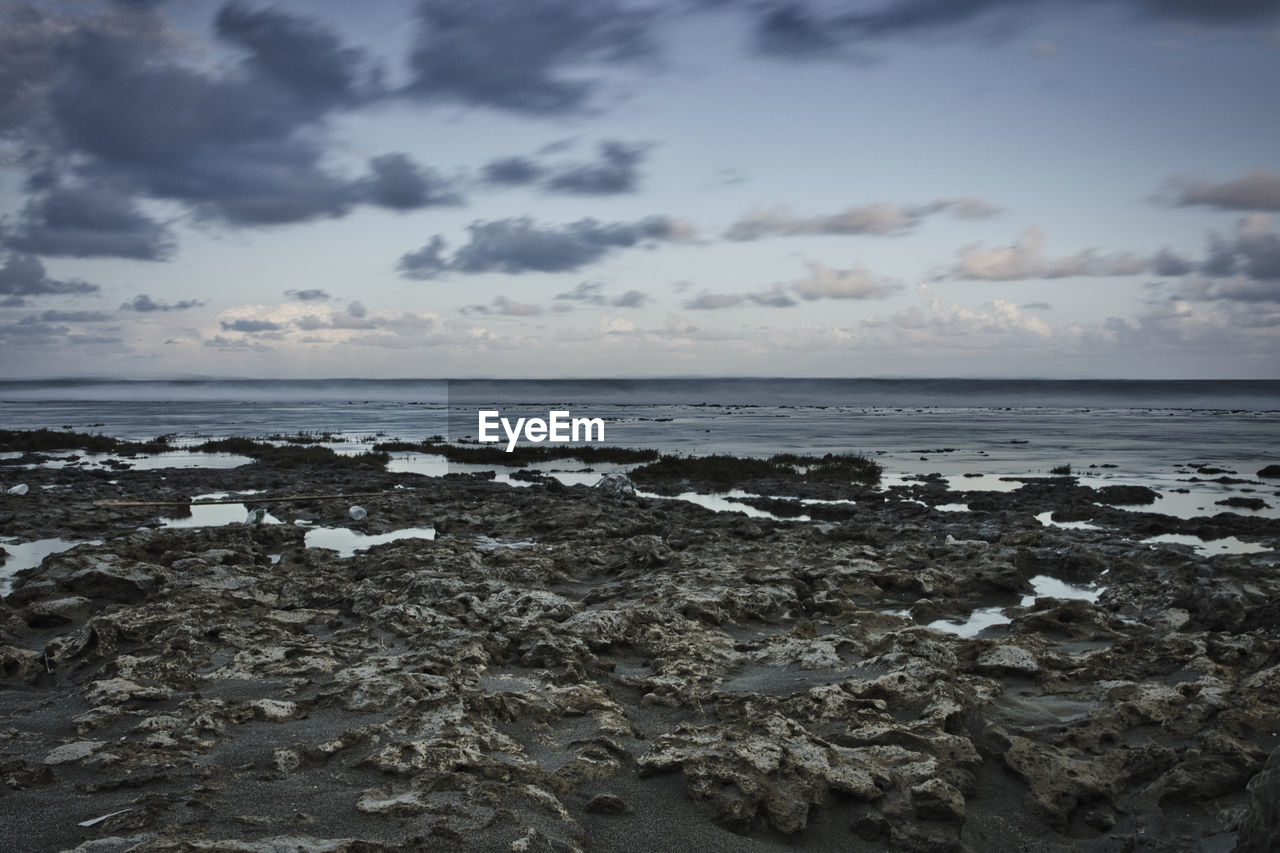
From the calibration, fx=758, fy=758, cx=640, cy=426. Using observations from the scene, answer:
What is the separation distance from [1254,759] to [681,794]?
3339mm

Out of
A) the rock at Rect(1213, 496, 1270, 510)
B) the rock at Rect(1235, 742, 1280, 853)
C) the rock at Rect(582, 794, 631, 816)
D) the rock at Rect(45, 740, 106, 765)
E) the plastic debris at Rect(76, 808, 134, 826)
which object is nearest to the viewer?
the rock at Rect(1235, 742, 1280, 853)

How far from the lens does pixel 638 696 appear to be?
6066mm

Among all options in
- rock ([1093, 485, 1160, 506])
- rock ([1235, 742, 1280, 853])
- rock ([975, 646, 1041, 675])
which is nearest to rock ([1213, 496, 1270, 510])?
rock ([1093, 485, 1160, 506])

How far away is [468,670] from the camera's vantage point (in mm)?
6168

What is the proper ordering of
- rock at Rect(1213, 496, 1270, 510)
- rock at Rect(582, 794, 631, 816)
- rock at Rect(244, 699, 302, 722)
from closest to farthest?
rock at Rect(582, 794, 631, 816)
rock at Rect(244, 699, 302, 722)
rock at Rect(1213, 496, 1270, 510)

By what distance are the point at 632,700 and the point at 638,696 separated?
98 millimetres

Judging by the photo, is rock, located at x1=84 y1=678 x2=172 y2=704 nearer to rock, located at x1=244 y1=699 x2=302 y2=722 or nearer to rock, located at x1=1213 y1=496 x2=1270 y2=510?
rock, located at x1=244 y1=699 x2=302 y2=722

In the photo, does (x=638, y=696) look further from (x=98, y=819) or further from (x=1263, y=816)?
(x=1263, y=816)

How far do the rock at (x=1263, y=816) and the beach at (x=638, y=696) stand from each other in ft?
0.07

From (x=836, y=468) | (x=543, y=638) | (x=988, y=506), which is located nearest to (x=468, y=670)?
(x=543, y=638)

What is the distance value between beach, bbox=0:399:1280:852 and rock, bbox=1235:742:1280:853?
23 mm

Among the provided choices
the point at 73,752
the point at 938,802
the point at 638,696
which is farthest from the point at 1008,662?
the point at 73,752

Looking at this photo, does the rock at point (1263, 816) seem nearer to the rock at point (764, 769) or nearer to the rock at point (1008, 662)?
the rock at point (764, 769)

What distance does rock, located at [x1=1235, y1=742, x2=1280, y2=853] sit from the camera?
3207 mm
